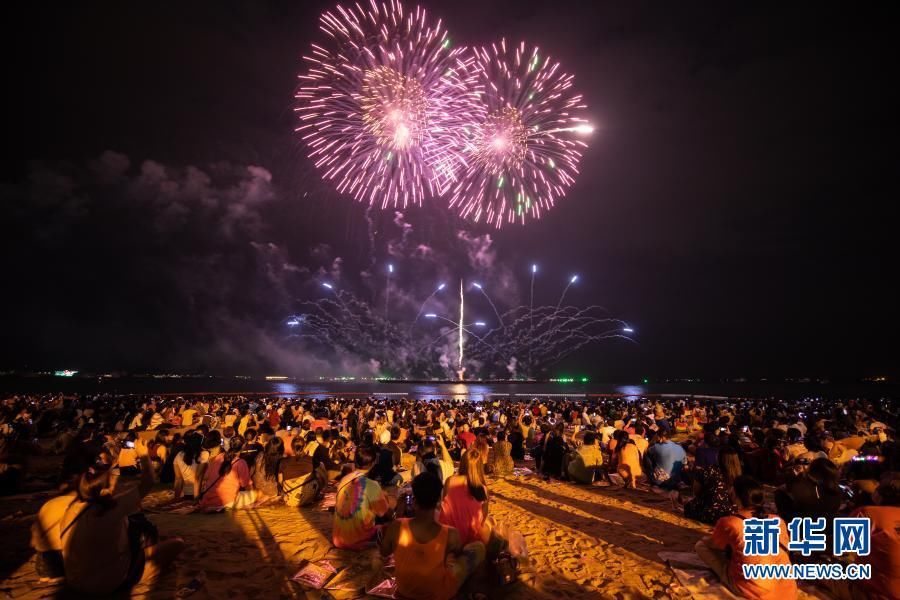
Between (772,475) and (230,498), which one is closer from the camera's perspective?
(230,498)

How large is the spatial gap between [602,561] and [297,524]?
4576mm

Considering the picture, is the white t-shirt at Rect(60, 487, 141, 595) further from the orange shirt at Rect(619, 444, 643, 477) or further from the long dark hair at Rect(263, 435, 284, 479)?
the orange shirt at Rect(619, 444, 643, 477)

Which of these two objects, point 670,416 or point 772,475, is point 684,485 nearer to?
point 772,475

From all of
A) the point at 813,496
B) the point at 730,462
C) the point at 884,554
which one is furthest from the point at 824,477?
the point at 884,554

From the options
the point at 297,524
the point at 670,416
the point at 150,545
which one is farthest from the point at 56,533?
the point at 670,416

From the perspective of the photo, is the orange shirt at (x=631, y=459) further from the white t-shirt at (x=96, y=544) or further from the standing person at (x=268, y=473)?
the white t-shirt at (x=96, y=544)

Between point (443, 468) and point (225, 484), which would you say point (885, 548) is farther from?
point (225, 484)

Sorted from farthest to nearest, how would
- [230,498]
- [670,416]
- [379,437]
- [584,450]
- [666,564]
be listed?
[670,416], [379,437], [584,450], [230,498], [666,564]

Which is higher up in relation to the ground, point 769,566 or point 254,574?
point 769,566

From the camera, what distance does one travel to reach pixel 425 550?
12.2 feet

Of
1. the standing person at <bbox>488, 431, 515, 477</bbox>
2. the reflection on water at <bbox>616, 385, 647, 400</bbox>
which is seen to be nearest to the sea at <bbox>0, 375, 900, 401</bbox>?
the reflection on water at <bbox>616, 385, 647, 400</bbox>

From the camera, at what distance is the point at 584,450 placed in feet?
32.6

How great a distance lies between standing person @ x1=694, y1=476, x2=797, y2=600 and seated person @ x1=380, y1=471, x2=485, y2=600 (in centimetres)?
269

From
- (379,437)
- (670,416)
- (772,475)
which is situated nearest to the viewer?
(772,475)
